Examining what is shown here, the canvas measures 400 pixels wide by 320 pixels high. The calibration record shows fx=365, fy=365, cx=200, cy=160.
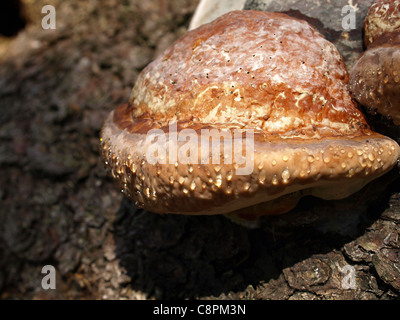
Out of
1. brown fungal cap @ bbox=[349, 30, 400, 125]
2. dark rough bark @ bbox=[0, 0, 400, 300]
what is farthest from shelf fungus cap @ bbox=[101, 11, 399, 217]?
dark rough bark @ bbox=[0, 0, 400, 300]

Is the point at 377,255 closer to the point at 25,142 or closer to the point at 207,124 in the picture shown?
the point at 207,124

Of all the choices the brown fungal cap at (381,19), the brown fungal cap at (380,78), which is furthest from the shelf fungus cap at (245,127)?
the brown fungal cap at (381,19)

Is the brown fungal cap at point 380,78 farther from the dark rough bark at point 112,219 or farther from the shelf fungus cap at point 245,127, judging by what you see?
the dark rough bark at point 112,219

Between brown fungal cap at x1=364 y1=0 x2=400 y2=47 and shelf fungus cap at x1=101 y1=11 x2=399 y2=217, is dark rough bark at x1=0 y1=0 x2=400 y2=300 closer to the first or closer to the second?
shelf fungus cap at x1=101 y1=11 x2=399 y2=217

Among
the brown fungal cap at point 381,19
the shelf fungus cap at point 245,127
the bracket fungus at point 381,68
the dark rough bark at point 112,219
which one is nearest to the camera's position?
the shelf fungus cap at point 245,127

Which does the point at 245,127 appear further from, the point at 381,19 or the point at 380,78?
the point at 381,19

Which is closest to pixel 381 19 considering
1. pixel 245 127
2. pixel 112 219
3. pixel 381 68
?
pixel 381 68
